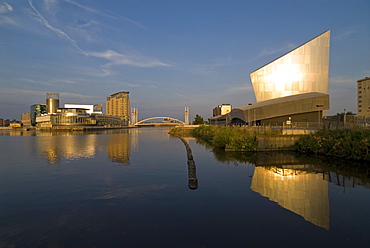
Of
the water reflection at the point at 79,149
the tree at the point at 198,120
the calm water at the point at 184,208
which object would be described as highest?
the tree at the point at 198,120

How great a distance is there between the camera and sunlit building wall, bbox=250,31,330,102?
151 feet

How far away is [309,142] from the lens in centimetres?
2184

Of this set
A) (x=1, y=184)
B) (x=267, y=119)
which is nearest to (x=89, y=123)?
(x=267, y=119)

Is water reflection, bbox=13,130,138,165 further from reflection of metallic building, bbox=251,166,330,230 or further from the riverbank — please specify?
the riverbank

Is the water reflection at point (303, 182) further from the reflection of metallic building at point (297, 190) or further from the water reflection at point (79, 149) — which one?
the water reflection at point (79, 149)

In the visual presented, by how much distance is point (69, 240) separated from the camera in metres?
6.21

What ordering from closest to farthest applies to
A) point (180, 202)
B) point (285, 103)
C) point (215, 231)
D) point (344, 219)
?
point (215, 231) → point (344, 219) → point (180, 202) → point (285, 103)

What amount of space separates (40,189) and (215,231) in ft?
29.0

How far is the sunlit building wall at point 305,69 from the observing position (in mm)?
46062

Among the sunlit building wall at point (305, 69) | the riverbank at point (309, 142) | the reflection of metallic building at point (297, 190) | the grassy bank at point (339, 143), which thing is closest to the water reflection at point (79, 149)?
the reflection of metallic building at point (297, 190)

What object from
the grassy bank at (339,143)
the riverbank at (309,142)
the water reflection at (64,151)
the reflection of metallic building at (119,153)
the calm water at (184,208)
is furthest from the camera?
the water reflection at (64,151)

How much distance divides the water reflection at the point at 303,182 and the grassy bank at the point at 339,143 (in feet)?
4.97

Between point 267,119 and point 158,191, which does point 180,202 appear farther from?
point 267,119

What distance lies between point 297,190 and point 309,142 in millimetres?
12995
